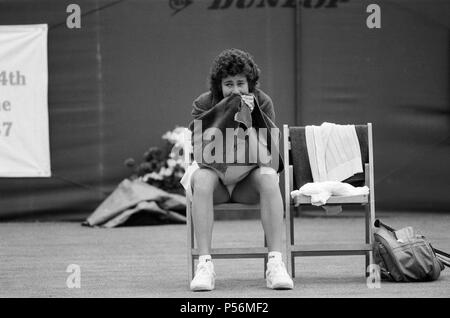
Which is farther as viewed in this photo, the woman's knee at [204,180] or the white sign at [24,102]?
the white sign at [24,102]

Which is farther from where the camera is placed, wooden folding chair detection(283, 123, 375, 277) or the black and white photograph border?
the black and white photograph border

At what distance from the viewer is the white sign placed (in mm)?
8406

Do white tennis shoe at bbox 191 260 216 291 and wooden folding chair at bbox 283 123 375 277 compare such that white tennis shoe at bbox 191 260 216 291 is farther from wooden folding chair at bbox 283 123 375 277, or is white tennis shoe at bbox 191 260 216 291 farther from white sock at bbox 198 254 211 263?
wooden folding chair at bbox 283 123 375 277

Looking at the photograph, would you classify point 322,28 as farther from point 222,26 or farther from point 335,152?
point 335,152

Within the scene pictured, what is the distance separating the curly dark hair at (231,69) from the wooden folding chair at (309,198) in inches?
15.0

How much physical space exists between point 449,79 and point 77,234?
3431 mm

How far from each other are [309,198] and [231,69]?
2.47ft

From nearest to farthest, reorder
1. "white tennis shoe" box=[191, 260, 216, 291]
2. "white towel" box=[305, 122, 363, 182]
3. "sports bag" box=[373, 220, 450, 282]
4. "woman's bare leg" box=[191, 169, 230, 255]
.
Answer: "white tennis shoe" box=[191, 260, 216, 291] < "woman's bare leg" box=[191, 169, 230, 255] < "sports bag" box=[373, 220, 450, 282] < "white towel" box=[305, 122, 363, 182]

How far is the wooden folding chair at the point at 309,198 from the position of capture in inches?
194

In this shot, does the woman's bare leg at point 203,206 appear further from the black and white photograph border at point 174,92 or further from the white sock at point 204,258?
the black and white photograph border at point 174,92

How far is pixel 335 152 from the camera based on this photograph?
17.0 ft

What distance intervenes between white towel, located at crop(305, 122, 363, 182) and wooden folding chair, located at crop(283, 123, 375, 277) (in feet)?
0.13

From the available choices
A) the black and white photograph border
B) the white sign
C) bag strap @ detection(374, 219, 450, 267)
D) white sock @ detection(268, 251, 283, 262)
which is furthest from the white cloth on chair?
the white sign

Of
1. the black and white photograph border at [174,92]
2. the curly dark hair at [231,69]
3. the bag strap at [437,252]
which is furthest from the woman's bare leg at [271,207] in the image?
the black and white photograph border at [174,92]
